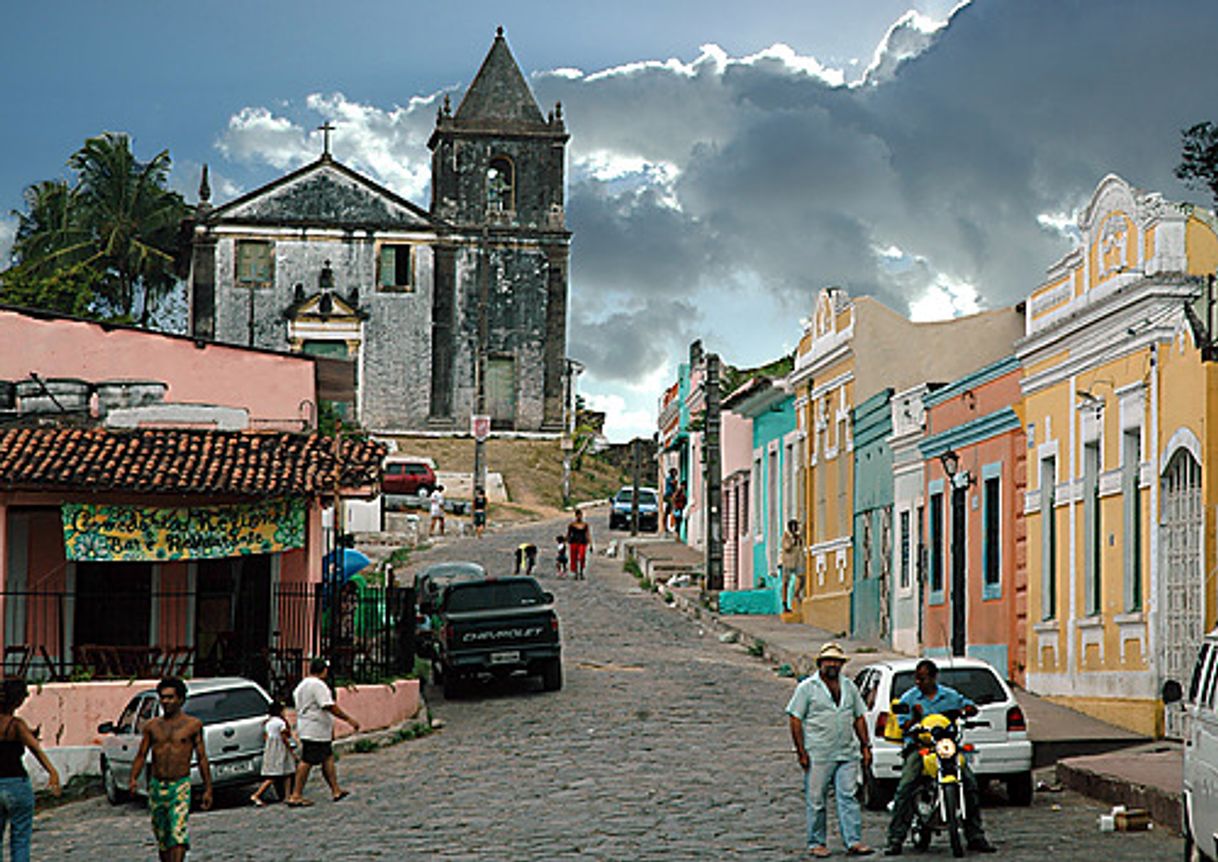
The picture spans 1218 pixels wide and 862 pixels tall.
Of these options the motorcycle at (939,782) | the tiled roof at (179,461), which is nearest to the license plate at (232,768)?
the tiled roof at (179,461)

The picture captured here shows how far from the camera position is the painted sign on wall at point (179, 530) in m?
27.3

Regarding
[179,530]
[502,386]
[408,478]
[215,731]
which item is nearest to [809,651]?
[179,530]

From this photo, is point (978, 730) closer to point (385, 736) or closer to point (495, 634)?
point (385, 736)

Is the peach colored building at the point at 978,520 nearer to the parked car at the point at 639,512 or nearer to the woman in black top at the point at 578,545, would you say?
the woman in black top at the point at 578,545

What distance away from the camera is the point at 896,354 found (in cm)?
3769

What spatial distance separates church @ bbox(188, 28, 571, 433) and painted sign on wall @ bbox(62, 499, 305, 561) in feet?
151

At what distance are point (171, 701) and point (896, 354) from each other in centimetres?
2303

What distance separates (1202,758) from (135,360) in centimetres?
2062

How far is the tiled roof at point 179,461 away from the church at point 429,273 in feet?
148

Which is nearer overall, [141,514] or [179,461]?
[141,514]

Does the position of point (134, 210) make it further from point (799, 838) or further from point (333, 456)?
point (799, 838)

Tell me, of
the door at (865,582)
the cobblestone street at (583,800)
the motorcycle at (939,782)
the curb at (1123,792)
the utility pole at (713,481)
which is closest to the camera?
the motorcycle at (939,782)

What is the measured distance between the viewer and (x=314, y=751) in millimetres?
22234

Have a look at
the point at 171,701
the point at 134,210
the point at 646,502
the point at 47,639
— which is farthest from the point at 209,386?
the point at 134,210
